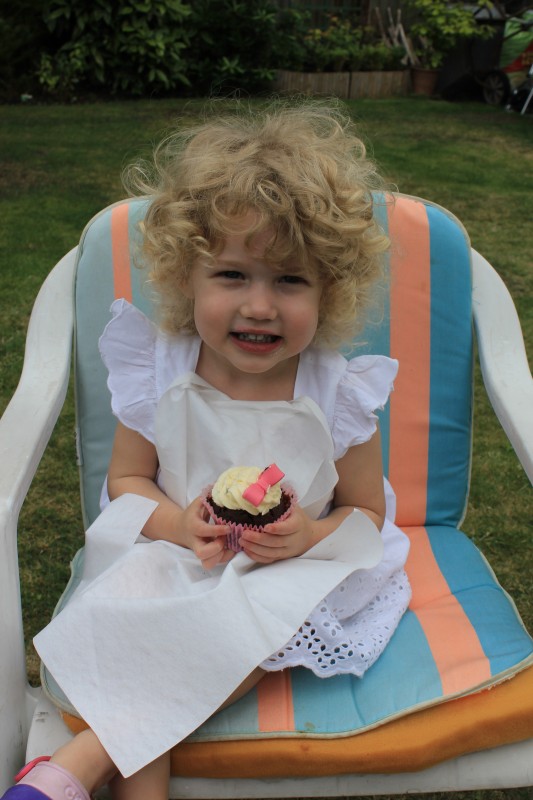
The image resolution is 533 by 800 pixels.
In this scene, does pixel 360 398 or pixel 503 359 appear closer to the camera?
pixel 360 398

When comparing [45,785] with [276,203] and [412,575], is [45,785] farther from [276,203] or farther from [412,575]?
[276,203]

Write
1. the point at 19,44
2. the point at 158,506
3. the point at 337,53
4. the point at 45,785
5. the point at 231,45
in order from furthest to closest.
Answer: the point at 337,53 → the point at 231,45 → the point at 19,44 → the point at 158,506 → the point at 45,785

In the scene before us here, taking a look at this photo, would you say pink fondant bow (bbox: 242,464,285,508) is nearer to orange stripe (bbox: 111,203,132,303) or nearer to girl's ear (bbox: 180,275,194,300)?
girl's ear (bbox: 180,275,194,300)

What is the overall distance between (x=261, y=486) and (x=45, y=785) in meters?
0.48

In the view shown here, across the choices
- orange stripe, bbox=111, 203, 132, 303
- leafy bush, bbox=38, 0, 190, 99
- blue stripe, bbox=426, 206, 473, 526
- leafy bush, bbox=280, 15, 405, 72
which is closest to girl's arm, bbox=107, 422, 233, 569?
orange stripe, bbox=111, 203, 132, 303

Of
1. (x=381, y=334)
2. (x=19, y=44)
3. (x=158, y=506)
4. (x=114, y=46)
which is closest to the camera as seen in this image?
(x=158, y=506)

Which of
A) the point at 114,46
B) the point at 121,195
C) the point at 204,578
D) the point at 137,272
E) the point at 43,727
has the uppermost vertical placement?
the point at 137,272

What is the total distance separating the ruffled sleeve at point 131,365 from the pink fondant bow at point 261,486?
1.06 ft

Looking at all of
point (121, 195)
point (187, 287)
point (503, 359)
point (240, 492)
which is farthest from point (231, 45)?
point (240, 492)

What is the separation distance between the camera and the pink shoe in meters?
1.18

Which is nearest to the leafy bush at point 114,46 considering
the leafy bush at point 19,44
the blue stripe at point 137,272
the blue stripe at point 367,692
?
the leafy bush at point 19,44

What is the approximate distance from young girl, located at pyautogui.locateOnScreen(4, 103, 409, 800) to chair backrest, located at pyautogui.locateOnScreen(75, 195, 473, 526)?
182 millimetres

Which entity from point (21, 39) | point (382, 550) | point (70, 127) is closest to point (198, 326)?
point (382, 550)

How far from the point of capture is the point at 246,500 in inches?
52.3
